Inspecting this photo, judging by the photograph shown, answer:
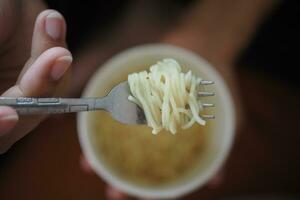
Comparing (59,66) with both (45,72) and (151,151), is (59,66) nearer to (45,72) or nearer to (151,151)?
(45,72)

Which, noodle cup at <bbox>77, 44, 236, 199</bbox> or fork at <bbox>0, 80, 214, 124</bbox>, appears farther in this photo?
noodle cup at <bbox>77, 44, 236, 199</bbox>

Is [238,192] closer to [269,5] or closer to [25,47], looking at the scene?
[269,5]

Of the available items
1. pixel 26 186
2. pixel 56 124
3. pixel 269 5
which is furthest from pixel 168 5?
pixel 26 186

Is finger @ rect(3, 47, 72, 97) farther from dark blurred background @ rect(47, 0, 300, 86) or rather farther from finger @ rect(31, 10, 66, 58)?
dark blurred background @ rect(47, 0, 300, 86)

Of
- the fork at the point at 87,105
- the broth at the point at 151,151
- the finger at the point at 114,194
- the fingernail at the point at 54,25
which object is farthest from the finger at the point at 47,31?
the finger at the point at 114,194

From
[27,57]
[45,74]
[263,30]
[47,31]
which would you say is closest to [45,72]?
[45,74]

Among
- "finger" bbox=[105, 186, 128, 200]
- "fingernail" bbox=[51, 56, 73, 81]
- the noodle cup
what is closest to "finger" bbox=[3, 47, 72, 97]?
"fingernail" bbox=[51, 56, 73, 81]
